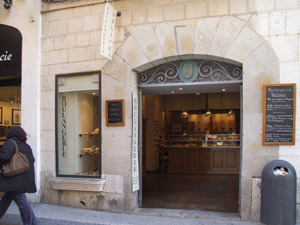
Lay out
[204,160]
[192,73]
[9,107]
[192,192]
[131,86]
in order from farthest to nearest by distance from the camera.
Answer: [204,160]
[9,107]
[192,192]
[131,86]
[192,73]

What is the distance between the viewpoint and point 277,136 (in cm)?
552

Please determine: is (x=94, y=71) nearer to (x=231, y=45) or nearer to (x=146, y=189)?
(x=231, y=45)

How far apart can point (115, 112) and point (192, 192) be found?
339 centimetres

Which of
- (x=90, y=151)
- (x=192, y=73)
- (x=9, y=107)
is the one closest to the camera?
(x=192, y=73)

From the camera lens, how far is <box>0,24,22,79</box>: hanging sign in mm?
7457

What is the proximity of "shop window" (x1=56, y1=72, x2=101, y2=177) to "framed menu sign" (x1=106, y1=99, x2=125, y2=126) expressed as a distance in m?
0.53

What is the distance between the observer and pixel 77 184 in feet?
21.9

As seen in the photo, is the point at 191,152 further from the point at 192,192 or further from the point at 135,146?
the point at 135,146

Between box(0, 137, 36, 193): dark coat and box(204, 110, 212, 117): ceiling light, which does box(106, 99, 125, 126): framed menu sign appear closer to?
box(0, 137, 36, 193): dark coat

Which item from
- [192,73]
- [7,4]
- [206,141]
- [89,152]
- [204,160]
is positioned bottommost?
[204,160]

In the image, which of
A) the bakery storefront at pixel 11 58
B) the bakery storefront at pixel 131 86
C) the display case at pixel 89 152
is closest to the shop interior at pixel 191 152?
the bakery storefront at pixel 131 86

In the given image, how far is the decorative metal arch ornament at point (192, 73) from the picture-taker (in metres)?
6.23

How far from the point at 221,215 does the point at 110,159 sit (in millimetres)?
2501

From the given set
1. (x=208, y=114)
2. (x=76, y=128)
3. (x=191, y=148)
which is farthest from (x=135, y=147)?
(x=208, y=114)
